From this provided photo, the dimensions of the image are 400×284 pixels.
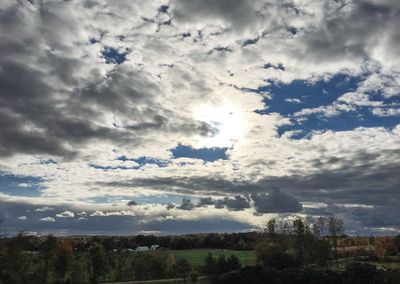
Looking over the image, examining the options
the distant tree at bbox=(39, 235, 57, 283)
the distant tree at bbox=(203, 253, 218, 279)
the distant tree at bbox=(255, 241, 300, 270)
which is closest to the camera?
the distant tree at bbox=(203, 253, 218, 279)

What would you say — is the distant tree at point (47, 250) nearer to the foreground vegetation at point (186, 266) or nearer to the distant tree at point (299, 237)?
the foreground vegetation at point (186, 266)

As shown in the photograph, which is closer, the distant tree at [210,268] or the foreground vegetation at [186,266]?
the foreground vegetation at [186,266]

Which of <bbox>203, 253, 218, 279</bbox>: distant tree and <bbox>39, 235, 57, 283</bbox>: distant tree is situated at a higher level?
<bbox>39, 235, 57, 283</bbox>: distant tree

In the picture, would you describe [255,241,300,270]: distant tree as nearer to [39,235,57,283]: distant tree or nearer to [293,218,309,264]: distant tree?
[293,218,309,264]: distant tree

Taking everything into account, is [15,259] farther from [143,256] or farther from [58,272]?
[143,256]

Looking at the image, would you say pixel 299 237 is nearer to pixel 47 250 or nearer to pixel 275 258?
pixel 275 258

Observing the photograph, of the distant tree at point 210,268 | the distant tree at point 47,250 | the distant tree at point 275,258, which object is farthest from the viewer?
the distant tree at point 275,258

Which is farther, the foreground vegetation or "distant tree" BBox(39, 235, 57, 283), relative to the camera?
"distant tree" BBox(39, 235, 57, 283)

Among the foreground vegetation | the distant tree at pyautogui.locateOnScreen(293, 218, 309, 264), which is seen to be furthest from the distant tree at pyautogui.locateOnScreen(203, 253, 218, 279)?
the distant tree at pyautogui.locateOnScreen(293, 218, 309, 264)

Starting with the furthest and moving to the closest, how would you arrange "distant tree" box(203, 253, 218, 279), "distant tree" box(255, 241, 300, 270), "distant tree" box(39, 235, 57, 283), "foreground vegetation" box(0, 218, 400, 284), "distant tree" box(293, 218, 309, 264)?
"distant tree" box(293, 218, 309, 264) → "distant tree" box(255, 241, 300, 270) → "distant tree" box(39, 235, 57, 283) → "distant tree" box(203, 253, 218, 279) → "foreground vegetation" box(0, 218, 400, 284)

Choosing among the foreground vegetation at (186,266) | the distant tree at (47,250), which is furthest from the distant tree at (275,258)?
the distant tree at (47,250)

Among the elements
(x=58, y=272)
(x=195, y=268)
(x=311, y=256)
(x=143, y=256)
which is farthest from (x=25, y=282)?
(x=311, y=256)

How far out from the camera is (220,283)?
9919 centimetres

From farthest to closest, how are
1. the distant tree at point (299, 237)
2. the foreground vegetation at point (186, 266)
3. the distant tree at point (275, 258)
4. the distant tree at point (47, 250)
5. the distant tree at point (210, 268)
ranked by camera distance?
the distant tree at point (299, 237) → the distant tree at point (275, 258) → the distant tree at point (47, 250) → the distant tree at point (210, 268) → the foreground vegetation at point (186, 266)
